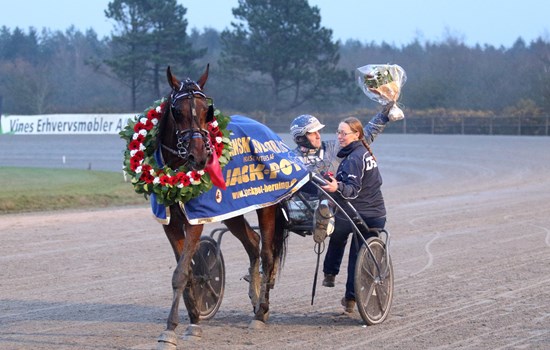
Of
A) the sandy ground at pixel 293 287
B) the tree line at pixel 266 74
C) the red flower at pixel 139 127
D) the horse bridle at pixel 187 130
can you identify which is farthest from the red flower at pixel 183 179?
the tree line at pixel 266 74

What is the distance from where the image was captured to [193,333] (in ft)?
21.6

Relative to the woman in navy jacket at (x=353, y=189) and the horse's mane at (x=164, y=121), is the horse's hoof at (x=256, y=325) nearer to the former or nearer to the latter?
the woman in navy jacket at (x=353, y=189)

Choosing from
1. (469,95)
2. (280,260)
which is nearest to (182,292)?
(280,260)

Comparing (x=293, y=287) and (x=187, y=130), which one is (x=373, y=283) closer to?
(x=293, y=287)

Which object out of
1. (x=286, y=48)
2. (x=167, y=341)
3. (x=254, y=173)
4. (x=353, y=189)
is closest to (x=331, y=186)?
(x=353, y=189)

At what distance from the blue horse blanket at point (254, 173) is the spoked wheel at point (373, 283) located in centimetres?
72

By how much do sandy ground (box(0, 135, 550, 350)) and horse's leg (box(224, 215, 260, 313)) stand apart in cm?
27

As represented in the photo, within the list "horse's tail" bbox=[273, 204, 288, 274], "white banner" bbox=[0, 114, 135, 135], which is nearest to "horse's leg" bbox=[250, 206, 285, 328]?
"horse's tail" bbox=[273, 204, 288, 274]

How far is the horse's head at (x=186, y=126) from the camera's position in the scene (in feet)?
19.9

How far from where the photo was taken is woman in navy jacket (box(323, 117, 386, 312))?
7.20m

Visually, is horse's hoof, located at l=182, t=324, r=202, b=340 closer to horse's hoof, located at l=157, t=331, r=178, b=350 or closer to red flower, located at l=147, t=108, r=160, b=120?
horse's hoof, located at l=157, t=331, r=178, b=350

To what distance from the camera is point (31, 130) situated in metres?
39.8

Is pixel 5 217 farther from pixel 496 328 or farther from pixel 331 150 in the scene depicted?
pixel 496 328

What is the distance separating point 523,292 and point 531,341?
194cm
